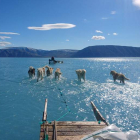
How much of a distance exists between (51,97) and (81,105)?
10.7ft

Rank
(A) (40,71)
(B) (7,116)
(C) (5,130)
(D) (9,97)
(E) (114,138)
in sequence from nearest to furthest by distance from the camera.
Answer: (E) (114,138) < (C) (5,130) < (B) (7,116) < (D) (9,97) < (A) (40,71)

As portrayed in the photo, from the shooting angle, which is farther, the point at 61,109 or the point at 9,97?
the point at 9,97

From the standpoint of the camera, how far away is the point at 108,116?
9391 mm

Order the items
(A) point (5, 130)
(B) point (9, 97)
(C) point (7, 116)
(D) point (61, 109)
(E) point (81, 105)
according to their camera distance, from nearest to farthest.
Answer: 1. (A) point (5, 130)
2. (C) point (7, 116)
3. (D) point (61, 109)
4. (E) point (81, 105)
5. (B) point (9, 97)

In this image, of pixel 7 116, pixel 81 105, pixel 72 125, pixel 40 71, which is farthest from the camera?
pixel 40 71

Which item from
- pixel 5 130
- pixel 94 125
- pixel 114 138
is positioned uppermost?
pixel 114 138

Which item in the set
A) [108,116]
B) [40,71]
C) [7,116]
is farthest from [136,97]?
[40,71]

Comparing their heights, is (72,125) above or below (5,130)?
above

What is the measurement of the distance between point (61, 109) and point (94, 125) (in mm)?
3827

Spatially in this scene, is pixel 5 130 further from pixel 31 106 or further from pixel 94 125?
pixel 94 125

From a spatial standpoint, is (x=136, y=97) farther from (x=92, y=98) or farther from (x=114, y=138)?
(x=114, y=138)

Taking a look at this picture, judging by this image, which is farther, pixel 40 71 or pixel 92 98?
pixel 40 71

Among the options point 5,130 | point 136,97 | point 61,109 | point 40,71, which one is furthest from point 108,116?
point 40,71

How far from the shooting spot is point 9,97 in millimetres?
12992
